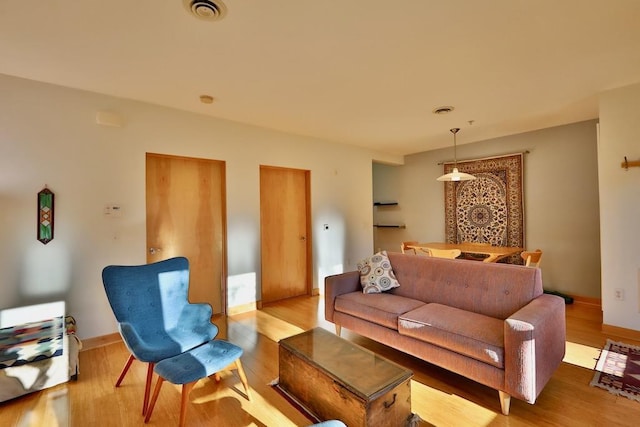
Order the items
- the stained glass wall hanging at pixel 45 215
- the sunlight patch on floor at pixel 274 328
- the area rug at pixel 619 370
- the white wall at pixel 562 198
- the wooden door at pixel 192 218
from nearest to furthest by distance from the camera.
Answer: the area rug at pixel 619 370 < the stained glass wall hanging at pixel 45 215 < the sunlight patch on floor at pixel 274 328 < the wooden door at pixel 192 218 < the white wall at pixel 562 198

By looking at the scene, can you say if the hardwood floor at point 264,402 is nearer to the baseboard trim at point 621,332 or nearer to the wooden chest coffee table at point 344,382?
the wooden chest coffee table at point 344,382

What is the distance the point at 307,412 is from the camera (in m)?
1.92

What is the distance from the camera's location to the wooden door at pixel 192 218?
11.3ft

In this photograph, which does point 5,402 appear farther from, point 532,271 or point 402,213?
point 402,213

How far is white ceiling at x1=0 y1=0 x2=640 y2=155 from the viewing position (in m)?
1.82

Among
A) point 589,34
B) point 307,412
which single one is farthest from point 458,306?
point 589,34

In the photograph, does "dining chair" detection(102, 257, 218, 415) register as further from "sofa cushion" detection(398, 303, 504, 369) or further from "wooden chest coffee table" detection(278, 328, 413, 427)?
"sofa cushion" detection(398, 303, 504, 369)

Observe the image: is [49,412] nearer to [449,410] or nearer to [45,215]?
[45,215]

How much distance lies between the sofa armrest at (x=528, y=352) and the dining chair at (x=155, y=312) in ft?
6.53

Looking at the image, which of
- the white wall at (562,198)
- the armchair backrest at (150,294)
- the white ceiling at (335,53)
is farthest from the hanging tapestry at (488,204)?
the armchair backrest at (150,294)

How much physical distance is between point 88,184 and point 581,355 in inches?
190

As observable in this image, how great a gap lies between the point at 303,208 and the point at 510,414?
3.53 metres

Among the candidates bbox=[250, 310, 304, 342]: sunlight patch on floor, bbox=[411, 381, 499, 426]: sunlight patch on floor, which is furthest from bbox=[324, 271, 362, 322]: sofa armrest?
bbox=[411, 381, 499, 426]: sunlight patch on floor

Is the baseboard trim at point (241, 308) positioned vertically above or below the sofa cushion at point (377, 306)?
below
